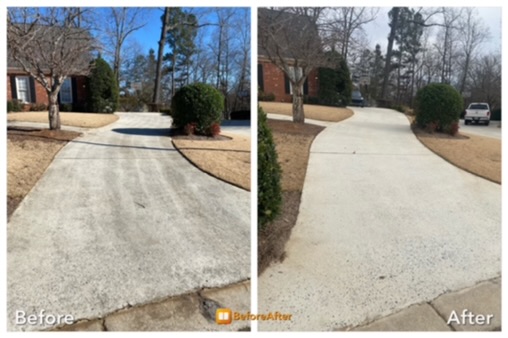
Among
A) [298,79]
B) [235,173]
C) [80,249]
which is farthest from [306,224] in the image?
[80,249]

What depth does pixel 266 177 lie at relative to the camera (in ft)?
6.22

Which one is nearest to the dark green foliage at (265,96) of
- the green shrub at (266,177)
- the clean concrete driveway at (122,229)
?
the green shrub at (266,177)

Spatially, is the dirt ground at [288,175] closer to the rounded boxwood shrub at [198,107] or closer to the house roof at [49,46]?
the rounded boxwood shrub at [198,107]

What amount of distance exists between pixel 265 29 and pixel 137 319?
5.95 feet

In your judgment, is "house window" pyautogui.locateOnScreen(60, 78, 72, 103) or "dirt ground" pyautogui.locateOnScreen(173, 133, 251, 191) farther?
"house window" pyautogui.locateOnScreen(60, 78, 72, 103)

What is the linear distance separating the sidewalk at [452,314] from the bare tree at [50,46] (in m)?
2.72

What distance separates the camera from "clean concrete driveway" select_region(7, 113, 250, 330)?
5.54 ft

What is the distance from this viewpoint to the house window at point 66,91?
2.65 m

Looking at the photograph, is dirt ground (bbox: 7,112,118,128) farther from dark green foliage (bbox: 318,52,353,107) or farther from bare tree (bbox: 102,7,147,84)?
dark green foliage (bbox: 318,52,353,107)

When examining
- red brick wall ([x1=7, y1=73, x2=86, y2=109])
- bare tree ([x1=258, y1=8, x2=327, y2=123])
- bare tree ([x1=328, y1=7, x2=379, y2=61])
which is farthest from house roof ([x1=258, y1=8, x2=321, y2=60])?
red brick wall ([x1=7, y1=73, x2=86, y2=109])

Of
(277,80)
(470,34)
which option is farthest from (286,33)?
(470,34)

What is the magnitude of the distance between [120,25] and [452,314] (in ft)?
8.73

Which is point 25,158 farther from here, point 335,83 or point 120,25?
point 335,83

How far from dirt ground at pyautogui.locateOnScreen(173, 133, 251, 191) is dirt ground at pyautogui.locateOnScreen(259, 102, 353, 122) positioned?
0.29 metres
